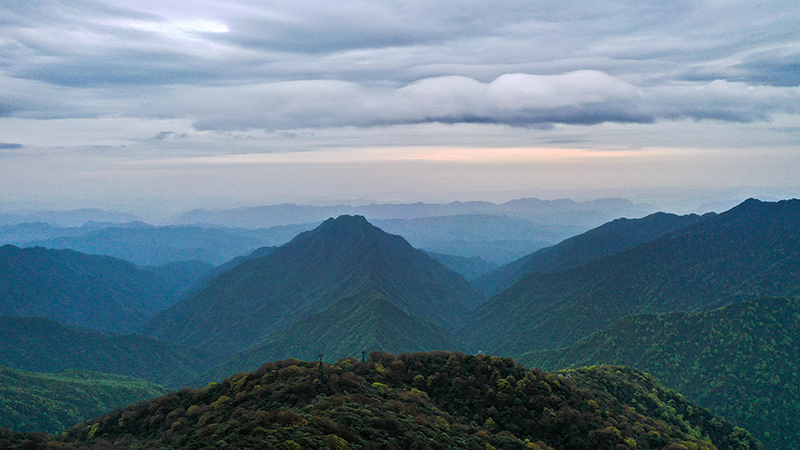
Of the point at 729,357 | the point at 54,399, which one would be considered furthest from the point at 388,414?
the point at 54,399

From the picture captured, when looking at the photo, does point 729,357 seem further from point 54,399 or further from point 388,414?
point 54,399

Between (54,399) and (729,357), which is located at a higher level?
(729,357)

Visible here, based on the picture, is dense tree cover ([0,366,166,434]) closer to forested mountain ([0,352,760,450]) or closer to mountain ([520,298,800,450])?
forested mountain ([0,352,760,450])

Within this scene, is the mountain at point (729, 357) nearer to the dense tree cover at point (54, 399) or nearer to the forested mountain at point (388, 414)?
the forested mountain at point (388, 414)

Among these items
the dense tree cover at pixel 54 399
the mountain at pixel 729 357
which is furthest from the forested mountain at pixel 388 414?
the dense tree cover at pixel 54 399

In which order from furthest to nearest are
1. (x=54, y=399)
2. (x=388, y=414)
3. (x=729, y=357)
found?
(x=729, y=357)
(x=54, y=399)
(x=388, y=414)

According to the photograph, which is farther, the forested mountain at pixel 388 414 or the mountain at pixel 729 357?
the mountain at pixel 729 357

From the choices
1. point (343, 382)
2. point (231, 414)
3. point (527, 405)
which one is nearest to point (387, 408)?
point (343, 382)
